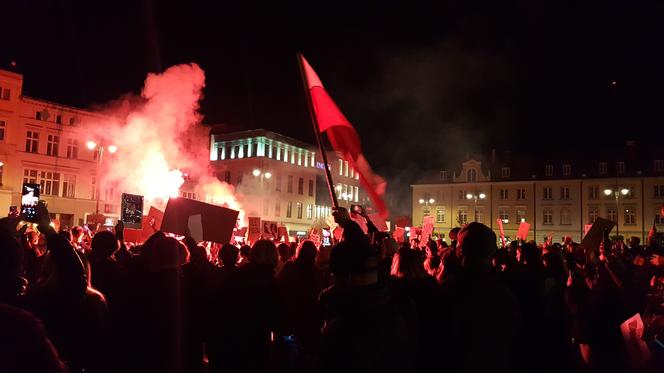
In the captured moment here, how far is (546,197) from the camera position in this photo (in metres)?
67.2

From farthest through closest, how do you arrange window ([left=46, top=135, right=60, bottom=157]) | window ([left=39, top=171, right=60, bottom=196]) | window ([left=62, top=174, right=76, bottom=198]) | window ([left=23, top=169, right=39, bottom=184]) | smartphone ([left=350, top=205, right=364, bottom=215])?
window ([left=62, top=174, right=76, bottom=198]) → window ([left=46, top=135, right=60, bottom=157]) → window ([left=39, top=171, right=60, bottom=196]) → window ([left=23, top=169, right=39, bottom=184]) → smartphone ([left=350, top=205, right=364, bottom=215])

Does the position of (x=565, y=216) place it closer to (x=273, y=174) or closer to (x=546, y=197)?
(x=546, y=197)

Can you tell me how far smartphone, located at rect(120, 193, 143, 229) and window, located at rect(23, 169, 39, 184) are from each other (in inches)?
1351

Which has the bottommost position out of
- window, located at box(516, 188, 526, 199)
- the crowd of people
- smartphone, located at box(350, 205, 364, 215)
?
the crowd of people

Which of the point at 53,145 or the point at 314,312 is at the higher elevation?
the point at 53,145

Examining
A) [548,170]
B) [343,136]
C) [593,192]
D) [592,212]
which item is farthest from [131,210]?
[548,170]

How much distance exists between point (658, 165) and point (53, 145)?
64056mm

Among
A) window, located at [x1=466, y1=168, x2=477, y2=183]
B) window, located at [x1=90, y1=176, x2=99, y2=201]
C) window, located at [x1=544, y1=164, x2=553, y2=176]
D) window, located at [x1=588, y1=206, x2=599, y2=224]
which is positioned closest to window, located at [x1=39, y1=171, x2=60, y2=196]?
window, located at [x1=90, y1=176, x2=99, y2=201]

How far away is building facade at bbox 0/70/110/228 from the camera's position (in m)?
42.4

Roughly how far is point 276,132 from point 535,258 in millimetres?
63070

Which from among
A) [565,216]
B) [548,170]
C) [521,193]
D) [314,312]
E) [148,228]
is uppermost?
[548,170]

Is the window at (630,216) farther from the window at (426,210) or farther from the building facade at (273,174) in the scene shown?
the building facade at (273,174)

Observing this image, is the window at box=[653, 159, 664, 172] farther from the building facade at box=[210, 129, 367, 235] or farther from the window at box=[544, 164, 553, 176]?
the building facade at box=[210, 129, 367, 235]

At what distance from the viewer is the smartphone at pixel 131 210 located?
15.3m
